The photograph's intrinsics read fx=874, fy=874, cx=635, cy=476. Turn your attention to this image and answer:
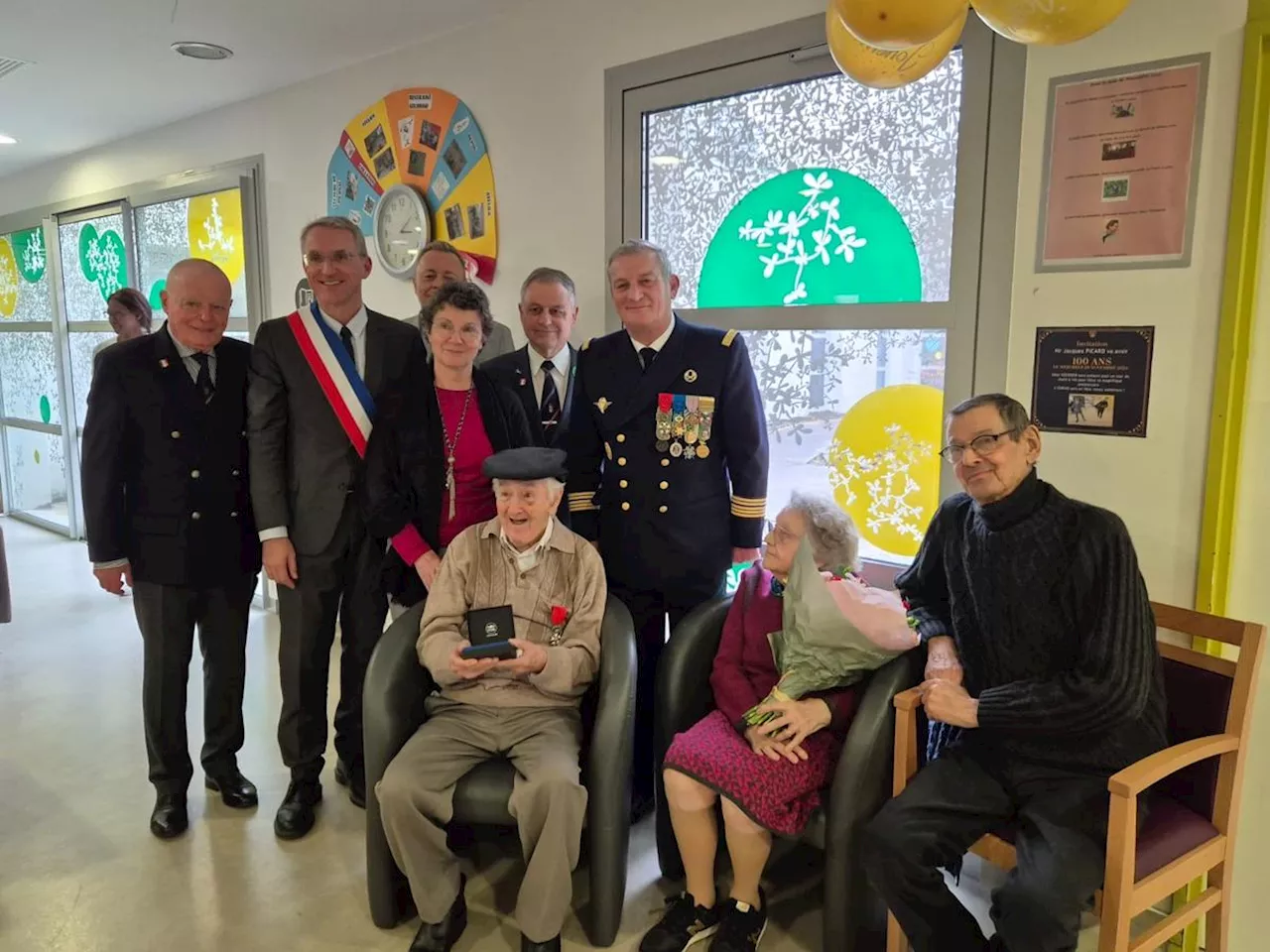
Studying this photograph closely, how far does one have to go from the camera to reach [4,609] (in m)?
2.80

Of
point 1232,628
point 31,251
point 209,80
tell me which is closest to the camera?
point 1232,628

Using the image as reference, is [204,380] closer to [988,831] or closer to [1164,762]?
[988,831]

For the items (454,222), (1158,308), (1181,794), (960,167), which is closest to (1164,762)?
(1181,794)

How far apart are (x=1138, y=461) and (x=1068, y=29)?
1091mm

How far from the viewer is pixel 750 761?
1916mm

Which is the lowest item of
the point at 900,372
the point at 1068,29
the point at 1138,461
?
the point at 1138,461

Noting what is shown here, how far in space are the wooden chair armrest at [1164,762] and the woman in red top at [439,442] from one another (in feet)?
5.11

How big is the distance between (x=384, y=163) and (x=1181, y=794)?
350cm

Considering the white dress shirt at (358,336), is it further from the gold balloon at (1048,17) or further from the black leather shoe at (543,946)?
the gold balloon at (1048,17)

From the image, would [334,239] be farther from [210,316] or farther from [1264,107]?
[1264,107]

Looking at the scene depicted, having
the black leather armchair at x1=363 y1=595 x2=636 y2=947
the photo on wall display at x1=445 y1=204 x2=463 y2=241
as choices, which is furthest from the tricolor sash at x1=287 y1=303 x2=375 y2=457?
the photo on wall display at x1=445 y1=204 x2=463 y2=241

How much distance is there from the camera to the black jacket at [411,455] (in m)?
2.27

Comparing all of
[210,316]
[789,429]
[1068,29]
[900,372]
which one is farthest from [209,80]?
[1068,29]

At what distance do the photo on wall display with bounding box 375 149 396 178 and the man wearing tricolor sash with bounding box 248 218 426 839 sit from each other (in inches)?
54.8
